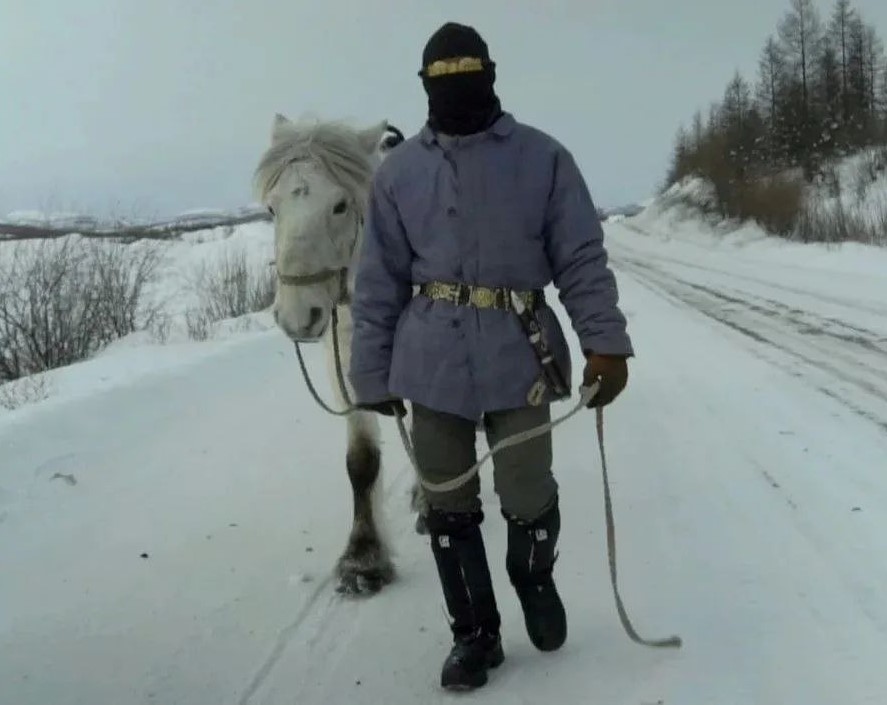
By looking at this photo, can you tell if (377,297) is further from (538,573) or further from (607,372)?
(538,573)

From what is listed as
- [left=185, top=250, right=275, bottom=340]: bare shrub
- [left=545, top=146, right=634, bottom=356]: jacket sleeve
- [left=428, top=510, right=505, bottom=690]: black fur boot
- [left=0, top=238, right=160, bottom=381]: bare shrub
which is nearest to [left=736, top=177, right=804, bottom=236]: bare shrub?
[left=185, top=250, right=275, bottom=340]: bare shrub

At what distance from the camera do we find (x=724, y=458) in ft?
16.3

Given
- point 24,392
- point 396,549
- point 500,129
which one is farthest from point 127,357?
point 500,129

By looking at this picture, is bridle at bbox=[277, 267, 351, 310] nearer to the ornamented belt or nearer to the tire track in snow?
the ornamented belt

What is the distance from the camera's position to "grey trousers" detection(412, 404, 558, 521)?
103 inches

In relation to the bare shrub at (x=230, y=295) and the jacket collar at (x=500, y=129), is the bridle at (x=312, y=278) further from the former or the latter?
the bare shrub at (x=230, y=295)

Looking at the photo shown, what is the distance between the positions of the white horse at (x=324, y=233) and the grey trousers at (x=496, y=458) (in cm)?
80

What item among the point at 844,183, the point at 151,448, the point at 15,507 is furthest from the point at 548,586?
the point at 844,183

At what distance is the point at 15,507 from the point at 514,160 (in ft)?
10.6

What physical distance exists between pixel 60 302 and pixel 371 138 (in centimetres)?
824

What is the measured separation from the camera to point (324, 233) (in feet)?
10.9

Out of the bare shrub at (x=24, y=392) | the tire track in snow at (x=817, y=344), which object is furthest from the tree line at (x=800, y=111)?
the bare shrub at (x=24, y=392)

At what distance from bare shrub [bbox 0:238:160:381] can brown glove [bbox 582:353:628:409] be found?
918 centimetres

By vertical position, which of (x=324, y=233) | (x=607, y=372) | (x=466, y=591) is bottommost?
(x=466, y=591)
